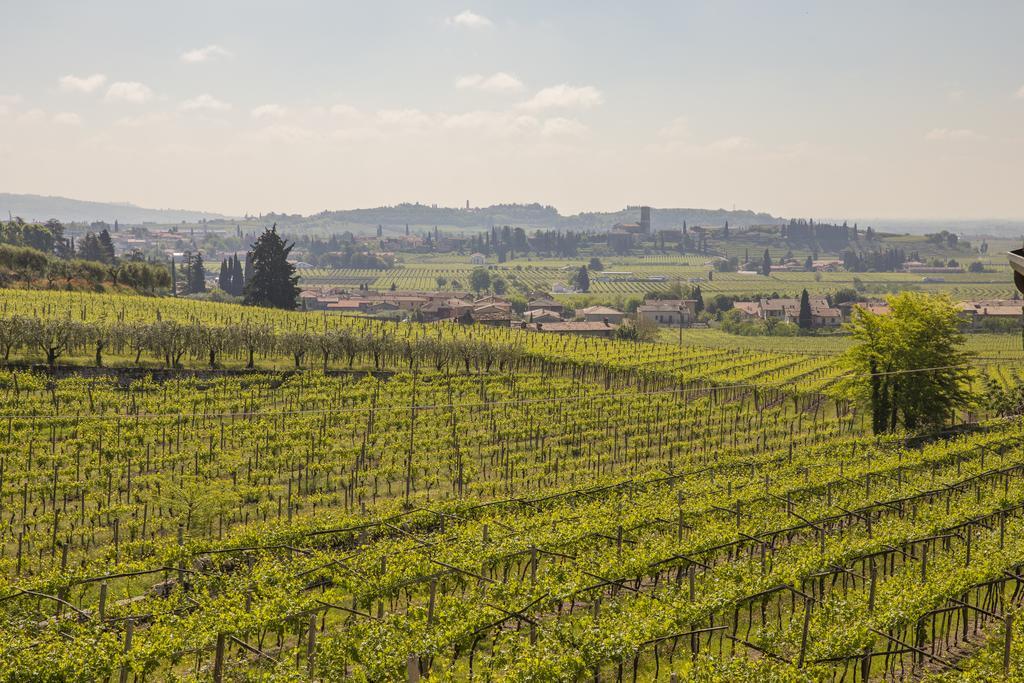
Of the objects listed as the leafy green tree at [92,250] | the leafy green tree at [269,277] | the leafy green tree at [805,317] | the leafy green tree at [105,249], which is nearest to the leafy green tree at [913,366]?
the leafy green tree at [269,277]

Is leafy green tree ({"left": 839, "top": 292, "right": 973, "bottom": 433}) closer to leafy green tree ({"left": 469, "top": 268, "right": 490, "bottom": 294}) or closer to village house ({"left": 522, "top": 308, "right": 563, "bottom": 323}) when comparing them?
village house ({"left": 522, "top": 308, "right": 563, "bottom": 323})

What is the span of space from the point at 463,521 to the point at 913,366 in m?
25.7

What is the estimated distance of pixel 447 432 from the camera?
35.6m

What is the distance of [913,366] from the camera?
131ft

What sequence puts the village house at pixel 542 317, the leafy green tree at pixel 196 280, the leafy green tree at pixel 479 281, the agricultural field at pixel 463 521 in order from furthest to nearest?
the leafy green tree at pixel 479 281, the leafy green tree at pixel 196 280, the village house at pixel 542 317, the agricultural field at pixel 463 521

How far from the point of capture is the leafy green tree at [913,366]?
39719 mm

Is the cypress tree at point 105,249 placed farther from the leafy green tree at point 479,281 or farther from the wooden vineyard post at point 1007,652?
the wooden vineyard post at point 1007,652

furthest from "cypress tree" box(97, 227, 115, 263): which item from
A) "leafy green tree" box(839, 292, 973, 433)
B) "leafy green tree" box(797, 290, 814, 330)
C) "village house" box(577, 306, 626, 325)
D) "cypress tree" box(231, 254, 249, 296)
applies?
"leafy green tree" box(839, 292, 973, 433)

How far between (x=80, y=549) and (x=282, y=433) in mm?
11441

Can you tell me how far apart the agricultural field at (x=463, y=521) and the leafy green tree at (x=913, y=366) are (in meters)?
2.14

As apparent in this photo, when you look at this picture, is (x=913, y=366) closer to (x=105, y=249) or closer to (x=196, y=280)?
(x=196, y=280)

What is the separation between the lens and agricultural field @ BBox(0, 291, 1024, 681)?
14.0 metres

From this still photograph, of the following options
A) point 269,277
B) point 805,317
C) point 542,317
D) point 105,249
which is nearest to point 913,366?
point 269,277

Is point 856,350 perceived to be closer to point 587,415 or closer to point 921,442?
point 921,442
